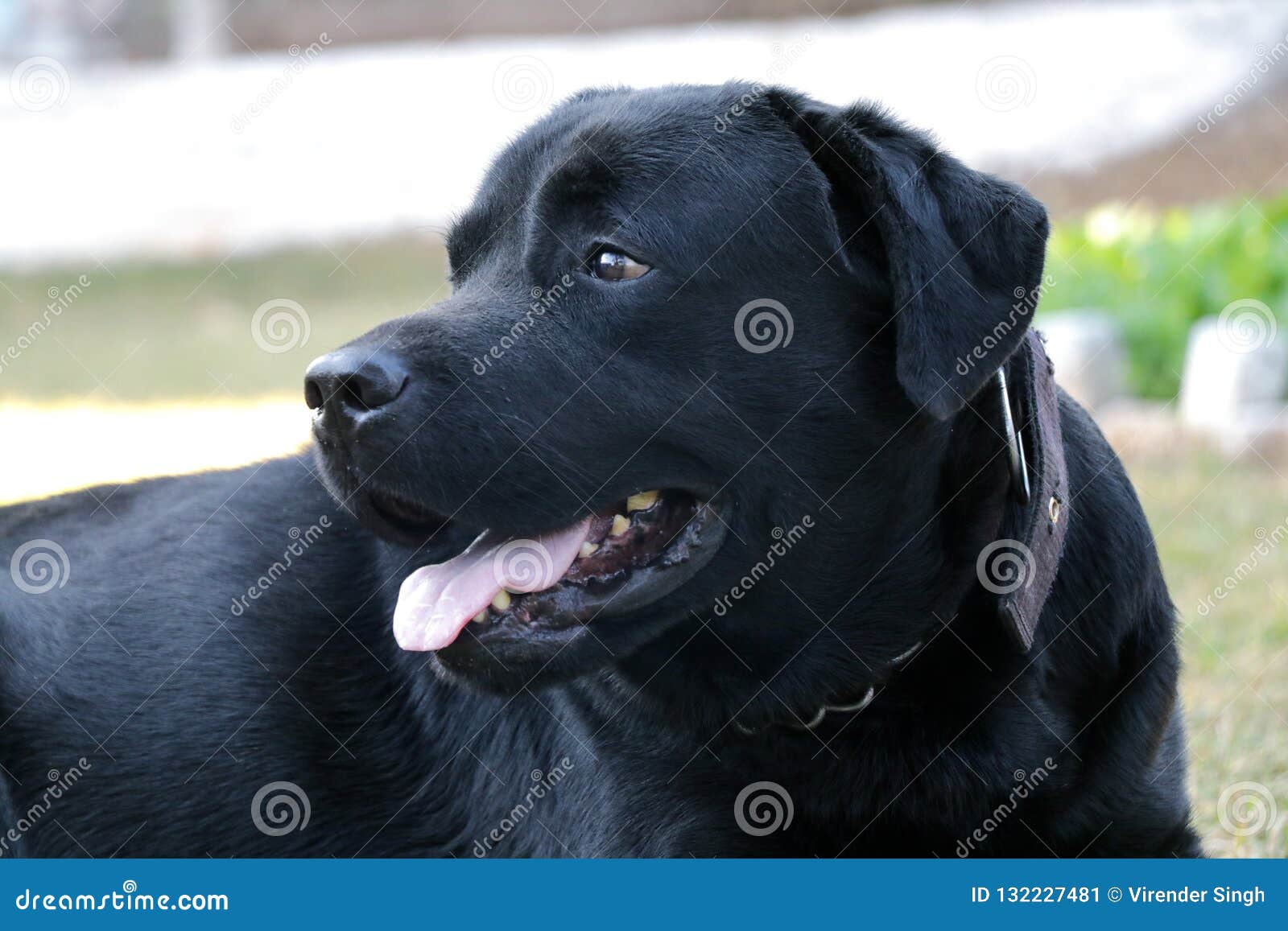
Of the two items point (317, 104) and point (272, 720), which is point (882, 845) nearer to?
point (272, 720)

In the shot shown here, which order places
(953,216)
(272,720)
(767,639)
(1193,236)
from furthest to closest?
(1193,236)
(272,720)
(767,639)
(953,216)

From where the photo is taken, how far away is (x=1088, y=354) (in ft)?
20.7

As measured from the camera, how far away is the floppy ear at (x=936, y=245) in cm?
219

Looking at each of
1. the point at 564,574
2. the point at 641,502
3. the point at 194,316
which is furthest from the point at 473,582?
the point at 194,316

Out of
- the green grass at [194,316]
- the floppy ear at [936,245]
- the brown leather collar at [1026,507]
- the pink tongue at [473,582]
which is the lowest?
the green grass at [194,316]

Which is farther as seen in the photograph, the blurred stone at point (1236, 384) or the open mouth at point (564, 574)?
the blurred stone at point (1236, 384)

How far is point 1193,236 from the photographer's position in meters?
6.74

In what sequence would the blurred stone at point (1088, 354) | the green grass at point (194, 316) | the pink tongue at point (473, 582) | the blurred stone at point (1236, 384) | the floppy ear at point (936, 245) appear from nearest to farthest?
the floppy ear at point (936, 245) → the pink tongue at point (473, 582) → the blurred stone at point (1236, 384) → the blurred stone at point (1088, 354) → the green grass at point (194, 316)

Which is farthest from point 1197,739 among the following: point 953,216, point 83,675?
point 83,675

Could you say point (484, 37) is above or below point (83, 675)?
below

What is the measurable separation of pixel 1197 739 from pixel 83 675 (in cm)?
268

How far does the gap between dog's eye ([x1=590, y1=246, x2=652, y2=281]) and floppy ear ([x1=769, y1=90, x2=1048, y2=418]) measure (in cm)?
36

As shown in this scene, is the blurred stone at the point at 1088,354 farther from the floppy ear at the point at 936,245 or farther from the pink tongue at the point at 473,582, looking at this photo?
the pink tongue at the point at 473,582

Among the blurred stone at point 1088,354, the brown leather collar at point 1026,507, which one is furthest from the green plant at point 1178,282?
the brown leather collar at point 1026,507
